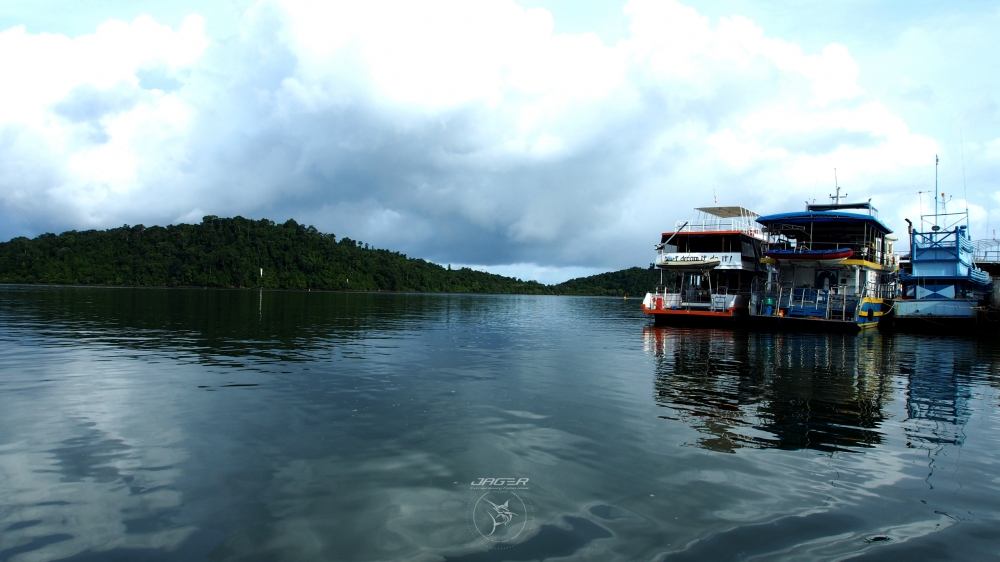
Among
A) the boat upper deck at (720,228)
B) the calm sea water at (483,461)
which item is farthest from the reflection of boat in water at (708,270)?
the calm sea water at (483,461)

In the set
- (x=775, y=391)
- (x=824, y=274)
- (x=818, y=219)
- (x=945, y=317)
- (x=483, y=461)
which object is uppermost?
(x=818, y=219)

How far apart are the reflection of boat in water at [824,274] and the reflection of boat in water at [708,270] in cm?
177

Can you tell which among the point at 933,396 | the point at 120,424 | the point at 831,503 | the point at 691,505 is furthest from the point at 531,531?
the point at 933,396

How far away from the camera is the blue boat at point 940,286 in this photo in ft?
156

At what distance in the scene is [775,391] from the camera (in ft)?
61.2

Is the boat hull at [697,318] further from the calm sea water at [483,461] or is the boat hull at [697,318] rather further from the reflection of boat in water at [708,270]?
the calm sea water at [483,461]

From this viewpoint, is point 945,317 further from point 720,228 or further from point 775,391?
point 775,391

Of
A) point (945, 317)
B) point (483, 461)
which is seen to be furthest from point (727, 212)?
point (483, 461)

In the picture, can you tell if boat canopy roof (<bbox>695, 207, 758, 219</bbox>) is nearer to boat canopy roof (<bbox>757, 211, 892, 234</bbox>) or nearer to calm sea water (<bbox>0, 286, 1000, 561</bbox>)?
boat canopy roof (<bbox>757, 211, 892, 234</bbox>)

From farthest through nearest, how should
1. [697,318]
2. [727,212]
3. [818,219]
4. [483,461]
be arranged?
[727,212], [697,318], [818,219], [483,461]

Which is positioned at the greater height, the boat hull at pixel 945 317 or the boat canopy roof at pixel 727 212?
the boat canopy roof at pixel 727 212

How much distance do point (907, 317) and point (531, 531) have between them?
177 ft

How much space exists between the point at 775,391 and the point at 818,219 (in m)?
32.7

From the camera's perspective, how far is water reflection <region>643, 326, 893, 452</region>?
1302 cm
